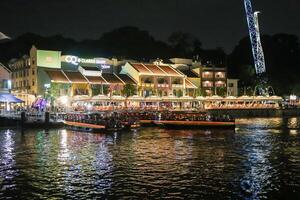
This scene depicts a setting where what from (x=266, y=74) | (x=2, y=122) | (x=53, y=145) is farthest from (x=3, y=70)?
(x=266, y=74)

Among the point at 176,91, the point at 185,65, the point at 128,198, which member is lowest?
the point at 128,198

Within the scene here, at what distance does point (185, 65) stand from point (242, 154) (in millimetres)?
90045

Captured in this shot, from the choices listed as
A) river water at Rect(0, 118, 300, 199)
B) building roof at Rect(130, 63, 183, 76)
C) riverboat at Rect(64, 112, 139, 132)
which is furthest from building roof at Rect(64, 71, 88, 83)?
river water at Rect(0, 118, 300, 199)

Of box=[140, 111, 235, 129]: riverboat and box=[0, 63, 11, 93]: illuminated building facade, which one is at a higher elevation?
box=[0, 63, 11, 93]: illuminated building facade

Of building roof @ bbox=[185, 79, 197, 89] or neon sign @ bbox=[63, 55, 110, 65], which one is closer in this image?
neon sign @ bbox=[63, 55, 110, 65]

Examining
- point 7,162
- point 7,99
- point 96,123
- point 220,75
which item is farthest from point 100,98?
point 7,162

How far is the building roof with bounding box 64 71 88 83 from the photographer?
95.9m

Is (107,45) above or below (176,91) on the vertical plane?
above

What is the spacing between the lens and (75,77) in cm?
9744

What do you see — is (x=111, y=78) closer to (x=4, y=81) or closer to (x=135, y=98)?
(x=135, y=98)

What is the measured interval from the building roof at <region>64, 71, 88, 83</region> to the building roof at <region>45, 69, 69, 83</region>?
4.37 ft

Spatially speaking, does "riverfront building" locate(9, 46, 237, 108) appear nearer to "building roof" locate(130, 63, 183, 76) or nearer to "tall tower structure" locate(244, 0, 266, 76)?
"building roof" locate(130, 63, 183, 76)

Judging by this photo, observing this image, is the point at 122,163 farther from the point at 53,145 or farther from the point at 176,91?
the point at 176,91

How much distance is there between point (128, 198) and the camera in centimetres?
2231
